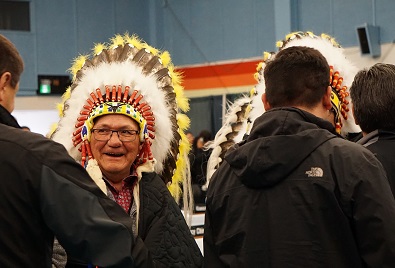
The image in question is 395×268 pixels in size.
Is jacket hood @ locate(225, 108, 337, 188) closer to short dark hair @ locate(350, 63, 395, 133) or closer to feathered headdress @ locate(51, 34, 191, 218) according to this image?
short dark hair @ locate(350, 63, 395, 133)

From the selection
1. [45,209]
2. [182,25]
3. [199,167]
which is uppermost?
[182,25]

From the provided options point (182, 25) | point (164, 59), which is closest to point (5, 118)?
point (164, 59)

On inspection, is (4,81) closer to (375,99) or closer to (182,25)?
(375,99)

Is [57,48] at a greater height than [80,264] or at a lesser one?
greater

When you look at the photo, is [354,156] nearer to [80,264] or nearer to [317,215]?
[317,215]

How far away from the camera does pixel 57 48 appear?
36.9 feet

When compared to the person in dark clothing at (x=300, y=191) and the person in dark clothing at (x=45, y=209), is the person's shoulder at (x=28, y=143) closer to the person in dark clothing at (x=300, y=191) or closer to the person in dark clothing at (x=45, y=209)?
the person in dark clothing at (x=45, y=209)

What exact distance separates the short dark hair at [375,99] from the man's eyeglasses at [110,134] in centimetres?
78

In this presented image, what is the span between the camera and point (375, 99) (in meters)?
2.36

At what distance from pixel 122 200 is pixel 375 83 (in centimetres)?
94

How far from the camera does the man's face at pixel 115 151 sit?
2496 mm

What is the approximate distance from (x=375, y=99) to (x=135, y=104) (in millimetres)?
867

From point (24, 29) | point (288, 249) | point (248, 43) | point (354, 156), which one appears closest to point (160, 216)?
point (288, 249)

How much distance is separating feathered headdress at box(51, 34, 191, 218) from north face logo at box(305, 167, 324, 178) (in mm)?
866
